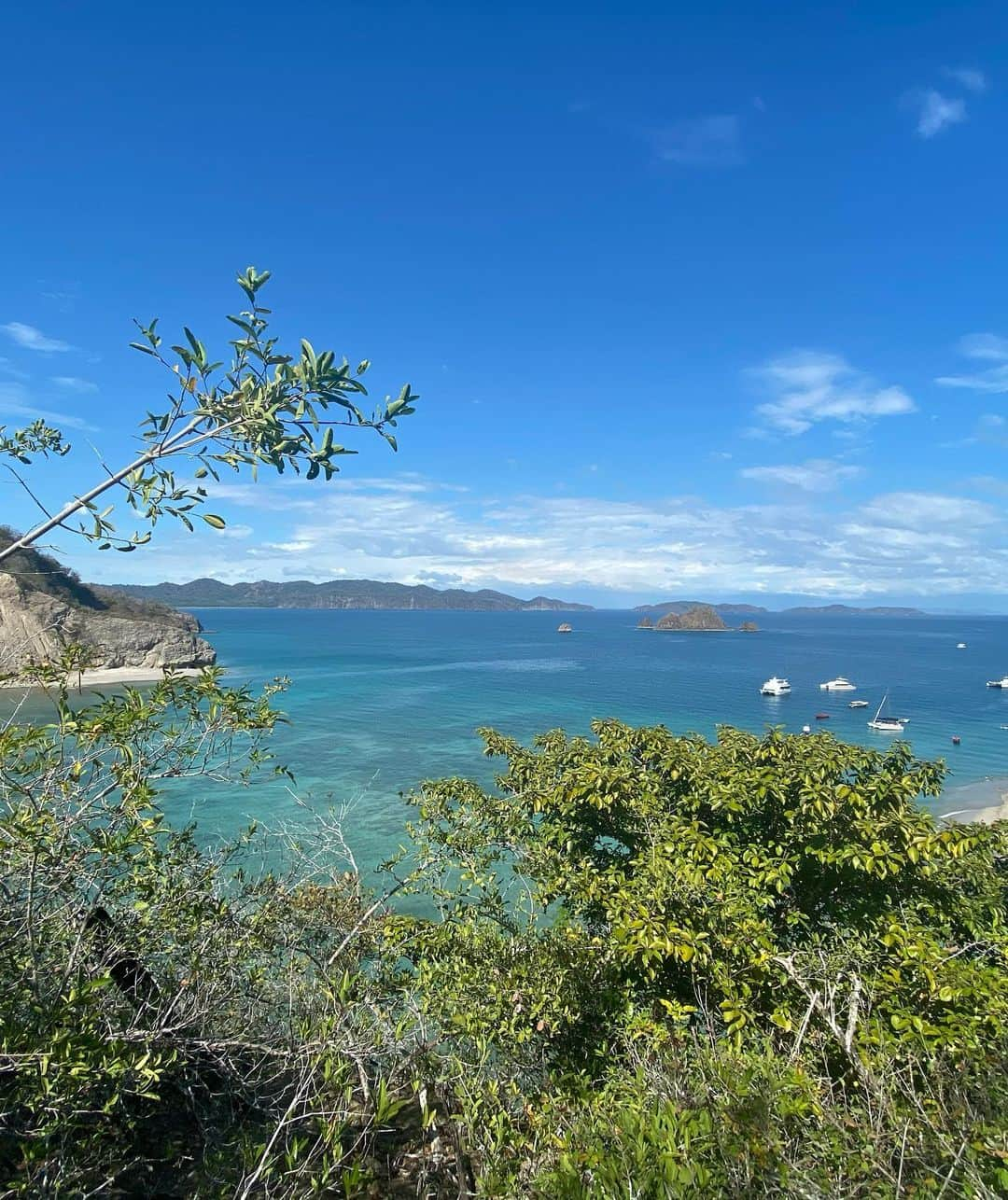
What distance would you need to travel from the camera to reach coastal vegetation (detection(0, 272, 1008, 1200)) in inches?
122

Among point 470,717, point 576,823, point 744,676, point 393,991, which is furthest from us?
point 744,676

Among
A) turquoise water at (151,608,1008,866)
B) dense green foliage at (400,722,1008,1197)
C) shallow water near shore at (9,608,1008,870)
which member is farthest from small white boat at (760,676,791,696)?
dense green foliage at (400,722,1008,1197)

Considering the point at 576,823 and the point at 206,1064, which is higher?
the point at 576,823

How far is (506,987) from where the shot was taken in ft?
19.4

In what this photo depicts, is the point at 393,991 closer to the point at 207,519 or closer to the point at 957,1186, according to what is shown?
the point at 957,1186

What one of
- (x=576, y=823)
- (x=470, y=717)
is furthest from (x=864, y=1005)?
(x=470, y=717)

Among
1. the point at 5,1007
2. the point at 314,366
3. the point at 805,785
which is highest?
the point at 314,366

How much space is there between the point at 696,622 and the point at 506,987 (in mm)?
160310

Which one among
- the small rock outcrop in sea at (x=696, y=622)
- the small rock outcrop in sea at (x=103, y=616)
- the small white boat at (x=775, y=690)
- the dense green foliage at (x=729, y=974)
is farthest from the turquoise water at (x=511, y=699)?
the small rock outcrop in sea at (x=696, y=622)

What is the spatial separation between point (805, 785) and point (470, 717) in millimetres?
41232

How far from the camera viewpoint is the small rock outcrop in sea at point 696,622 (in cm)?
15675

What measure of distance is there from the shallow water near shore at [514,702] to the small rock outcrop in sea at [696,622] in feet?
104

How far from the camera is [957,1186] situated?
286 centimetres

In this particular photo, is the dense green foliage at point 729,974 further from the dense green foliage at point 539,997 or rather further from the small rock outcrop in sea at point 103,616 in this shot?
the small rock outcrop in sea at point 103,616
